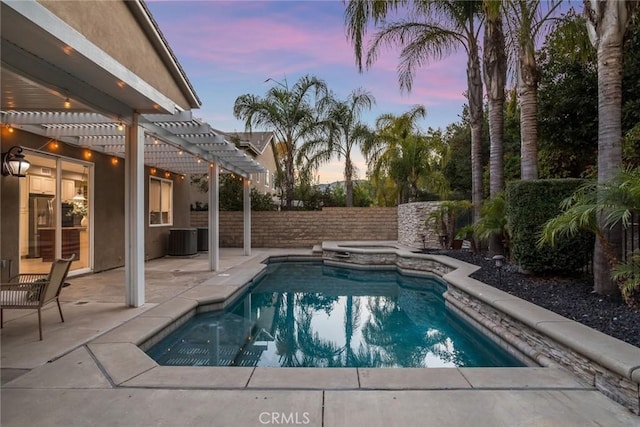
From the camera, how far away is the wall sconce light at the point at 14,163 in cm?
651

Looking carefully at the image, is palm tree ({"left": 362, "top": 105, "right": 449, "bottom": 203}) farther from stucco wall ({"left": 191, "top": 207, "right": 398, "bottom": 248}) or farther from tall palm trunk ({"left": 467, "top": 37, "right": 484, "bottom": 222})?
tall palm trunk ({"left": 467, "top": 37, "right": 484, "bottom": 222})

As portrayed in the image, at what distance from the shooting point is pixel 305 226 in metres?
17.0

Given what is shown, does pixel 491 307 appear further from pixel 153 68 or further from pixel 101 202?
pixel 153 68

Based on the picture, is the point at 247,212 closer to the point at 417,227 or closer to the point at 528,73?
the point at 417,227

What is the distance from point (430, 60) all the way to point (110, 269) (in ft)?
33.6

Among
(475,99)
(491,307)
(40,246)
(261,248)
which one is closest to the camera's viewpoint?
(491,307)

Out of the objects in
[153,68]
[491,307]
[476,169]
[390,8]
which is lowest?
[491,307]

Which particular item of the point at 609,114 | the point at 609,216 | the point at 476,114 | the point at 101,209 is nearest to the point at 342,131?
the point at 476,114

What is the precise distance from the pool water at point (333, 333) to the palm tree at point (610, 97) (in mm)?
1905

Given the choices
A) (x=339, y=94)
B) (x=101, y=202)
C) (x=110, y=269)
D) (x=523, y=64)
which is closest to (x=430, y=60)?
(x=523, y=64)

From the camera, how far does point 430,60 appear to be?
36.0 feet

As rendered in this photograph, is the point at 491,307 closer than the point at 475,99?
Yes

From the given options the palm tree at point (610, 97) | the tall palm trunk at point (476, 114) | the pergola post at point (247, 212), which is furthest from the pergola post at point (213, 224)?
the palm tree at point (610, 97)

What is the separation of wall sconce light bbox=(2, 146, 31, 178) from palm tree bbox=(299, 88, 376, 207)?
11110 mm
